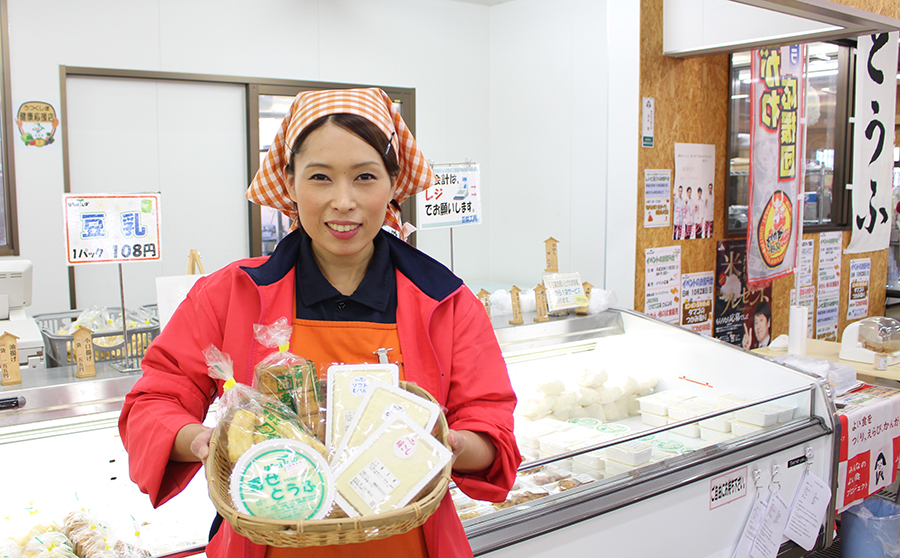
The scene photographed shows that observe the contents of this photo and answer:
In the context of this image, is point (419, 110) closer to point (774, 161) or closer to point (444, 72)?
point (444, 72)

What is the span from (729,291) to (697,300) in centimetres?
36

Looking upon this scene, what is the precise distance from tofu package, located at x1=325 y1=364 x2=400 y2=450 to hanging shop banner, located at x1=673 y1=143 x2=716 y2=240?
3.95m

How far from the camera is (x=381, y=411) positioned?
110 centimetres

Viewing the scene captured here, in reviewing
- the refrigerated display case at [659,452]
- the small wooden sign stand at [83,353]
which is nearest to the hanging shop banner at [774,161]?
the refrigerated display case at [659,452]

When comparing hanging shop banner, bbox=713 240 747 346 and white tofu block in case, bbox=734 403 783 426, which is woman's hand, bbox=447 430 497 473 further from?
hanging shop banner, bbox=713 240 747 346

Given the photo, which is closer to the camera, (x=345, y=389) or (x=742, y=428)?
(x=345, y=389)

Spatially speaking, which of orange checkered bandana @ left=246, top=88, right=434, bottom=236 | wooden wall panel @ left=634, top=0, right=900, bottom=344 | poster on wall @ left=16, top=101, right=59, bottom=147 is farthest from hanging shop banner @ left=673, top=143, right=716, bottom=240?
poster on wall @ left=16, top=101, right=59, bottom=147

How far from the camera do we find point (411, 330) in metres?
1.30

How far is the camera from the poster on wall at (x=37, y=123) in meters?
4.45

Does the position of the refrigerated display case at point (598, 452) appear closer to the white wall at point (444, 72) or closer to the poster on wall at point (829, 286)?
the white wall at point (444, 72)

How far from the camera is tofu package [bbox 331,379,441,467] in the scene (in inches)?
42.9

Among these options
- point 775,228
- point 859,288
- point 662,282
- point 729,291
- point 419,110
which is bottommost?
point 859,288

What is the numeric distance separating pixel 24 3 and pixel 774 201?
5.18 metres

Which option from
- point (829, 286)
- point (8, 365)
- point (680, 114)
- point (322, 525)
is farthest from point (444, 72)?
point (322, 525)
